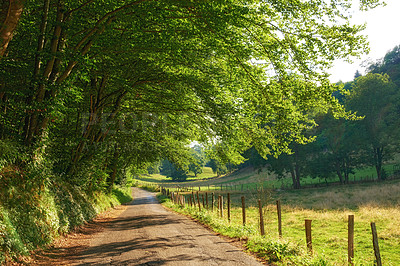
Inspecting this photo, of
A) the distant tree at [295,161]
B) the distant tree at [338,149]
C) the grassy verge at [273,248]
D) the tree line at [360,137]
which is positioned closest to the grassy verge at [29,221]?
the grassy verge at [273,248]

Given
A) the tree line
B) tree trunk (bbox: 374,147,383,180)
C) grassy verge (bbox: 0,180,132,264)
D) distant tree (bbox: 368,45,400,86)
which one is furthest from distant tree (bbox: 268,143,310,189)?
distant tree (bbox: 368,45,400,86)

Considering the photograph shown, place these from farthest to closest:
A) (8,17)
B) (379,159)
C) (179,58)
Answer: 1. (379,159)
2. (179,58)
3. (8,17)

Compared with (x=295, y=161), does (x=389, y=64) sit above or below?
above

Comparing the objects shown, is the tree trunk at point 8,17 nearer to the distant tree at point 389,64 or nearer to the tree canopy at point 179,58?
the tree canopy at point 179,58

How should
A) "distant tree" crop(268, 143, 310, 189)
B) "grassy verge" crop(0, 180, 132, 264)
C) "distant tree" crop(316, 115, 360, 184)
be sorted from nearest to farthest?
"grassy verge" crop(0, 180, 132, 264)
"distant tree" crop(316, 115, 360, 184)
"distant tree" crop(268, 143, 310, 189)

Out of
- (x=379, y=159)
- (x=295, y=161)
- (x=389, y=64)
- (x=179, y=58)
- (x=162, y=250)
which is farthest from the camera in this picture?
(x=389, y=64)

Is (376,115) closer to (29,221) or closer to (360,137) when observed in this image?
(360,137)

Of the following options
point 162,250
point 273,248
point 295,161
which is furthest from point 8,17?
point 295,161

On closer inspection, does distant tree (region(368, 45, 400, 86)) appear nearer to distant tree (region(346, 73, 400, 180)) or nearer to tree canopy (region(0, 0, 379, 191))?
distant tree (region(346, 73, 400, 180))

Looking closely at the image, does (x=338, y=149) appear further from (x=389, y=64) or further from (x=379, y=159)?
(x=389, y=64)

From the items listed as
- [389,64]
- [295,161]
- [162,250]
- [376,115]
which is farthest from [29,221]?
[389,64]

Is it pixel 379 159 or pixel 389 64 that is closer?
pixel 379 159

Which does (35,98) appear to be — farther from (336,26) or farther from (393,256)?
(393,256)

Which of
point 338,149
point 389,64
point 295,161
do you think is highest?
point 389,64
